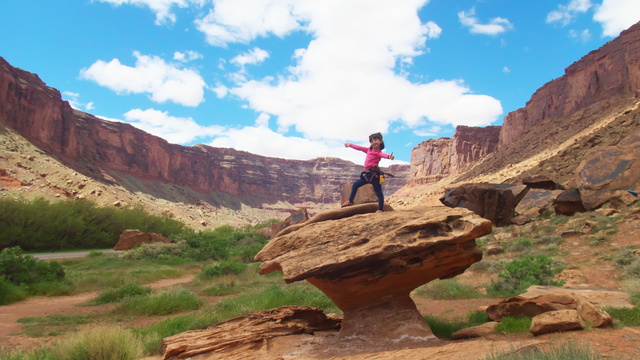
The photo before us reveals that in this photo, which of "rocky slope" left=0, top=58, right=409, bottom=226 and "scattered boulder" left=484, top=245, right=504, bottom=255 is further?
"rocky slope" left=0, top=58, right=409, bottom=226

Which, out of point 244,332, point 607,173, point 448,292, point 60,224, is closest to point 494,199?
point 607,173

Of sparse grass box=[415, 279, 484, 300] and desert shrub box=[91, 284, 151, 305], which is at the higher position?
sparse grass box=[415, 279, 484, 300]

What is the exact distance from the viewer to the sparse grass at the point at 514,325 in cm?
574

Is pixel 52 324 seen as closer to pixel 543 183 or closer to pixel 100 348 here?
pixel 100 348

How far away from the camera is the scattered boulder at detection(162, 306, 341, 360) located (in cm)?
588

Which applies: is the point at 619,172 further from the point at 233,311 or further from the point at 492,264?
the point at 233,311

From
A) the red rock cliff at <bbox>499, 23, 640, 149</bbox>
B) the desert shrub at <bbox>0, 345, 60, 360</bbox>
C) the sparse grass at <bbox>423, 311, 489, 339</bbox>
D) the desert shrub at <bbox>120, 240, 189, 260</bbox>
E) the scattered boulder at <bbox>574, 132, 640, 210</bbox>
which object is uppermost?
the red rock cliff at <bbox>499, 23, 640, 149</bbox>

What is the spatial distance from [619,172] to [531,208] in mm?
5822

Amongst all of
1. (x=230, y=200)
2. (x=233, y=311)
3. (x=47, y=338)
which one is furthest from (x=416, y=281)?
(x=230, y=200)

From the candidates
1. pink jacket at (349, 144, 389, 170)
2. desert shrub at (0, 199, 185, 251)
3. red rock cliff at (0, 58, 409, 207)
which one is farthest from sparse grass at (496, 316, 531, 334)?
red rock cliff at (0, 58, 409, 207)

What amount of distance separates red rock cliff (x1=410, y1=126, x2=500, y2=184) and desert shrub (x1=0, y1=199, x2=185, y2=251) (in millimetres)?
81161

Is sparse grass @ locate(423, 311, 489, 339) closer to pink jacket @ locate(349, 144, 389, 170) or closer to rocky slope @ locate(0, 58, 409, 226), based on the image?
pink jacket @ locate(349, 144, 389, 170)

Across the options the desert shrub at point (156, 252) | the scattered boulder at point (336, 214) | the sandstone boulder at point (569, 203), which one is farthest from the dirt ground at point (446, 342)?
the sandstone boulder at point (569, 203)

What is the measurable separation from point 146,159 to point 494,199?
9061cm
